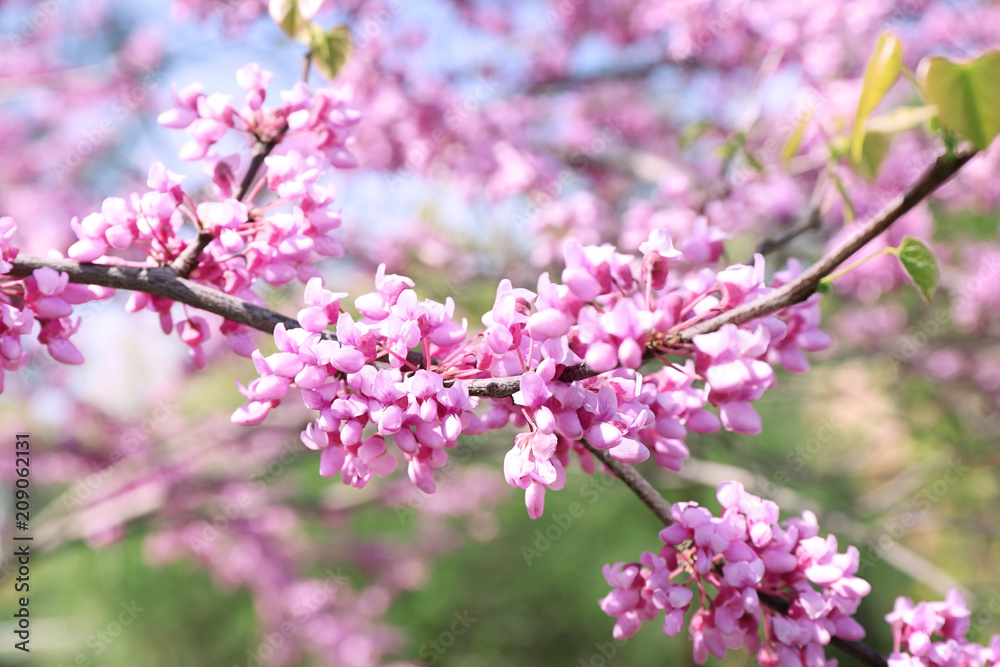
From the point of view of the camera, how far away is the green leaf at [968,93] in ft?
2.25

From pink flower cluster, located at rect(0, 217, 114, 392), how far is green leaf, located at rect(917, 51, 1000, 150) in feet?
3.42

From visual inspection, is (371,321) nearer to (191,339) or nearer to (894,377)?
(191,339)

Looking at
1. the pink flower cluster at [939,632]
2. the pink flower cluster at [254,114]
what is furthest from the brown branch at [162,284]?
the pink flower cluster at [939,632]

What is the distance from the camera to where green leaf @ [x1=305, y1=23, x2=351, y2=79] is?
124cm

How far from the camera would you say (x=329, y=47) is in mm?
1253

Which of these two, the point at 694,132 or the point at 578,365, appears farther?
the point at 694,132


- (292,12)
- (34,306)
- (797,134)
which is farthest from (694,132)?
(34,306)

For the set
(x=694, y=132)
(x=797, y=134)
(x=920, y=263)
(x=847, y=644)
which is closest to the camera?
(x=920, y=263)

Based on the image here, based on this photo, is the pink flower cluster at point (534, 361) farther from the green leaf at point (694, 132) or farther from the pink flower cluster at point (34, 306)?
the green leaf at point (694, 132)

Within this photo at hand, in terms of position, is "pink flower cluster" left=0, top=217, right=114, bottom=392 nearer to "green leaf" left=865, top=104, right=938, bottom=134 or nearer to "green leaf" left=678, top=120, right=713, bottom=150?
"green leaf" left=865, top=104, right=938, bottom=134

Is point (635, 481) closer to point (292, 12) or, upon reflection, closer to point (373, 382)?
point (373, 382)

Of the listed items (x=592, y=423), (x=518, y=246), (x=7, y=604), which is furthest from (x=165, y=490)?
(x=7, y=604)

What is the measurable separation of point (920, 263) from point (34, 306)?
3.72 feet

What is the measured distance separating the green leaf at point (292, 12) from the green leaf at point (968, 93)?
0.93 m
